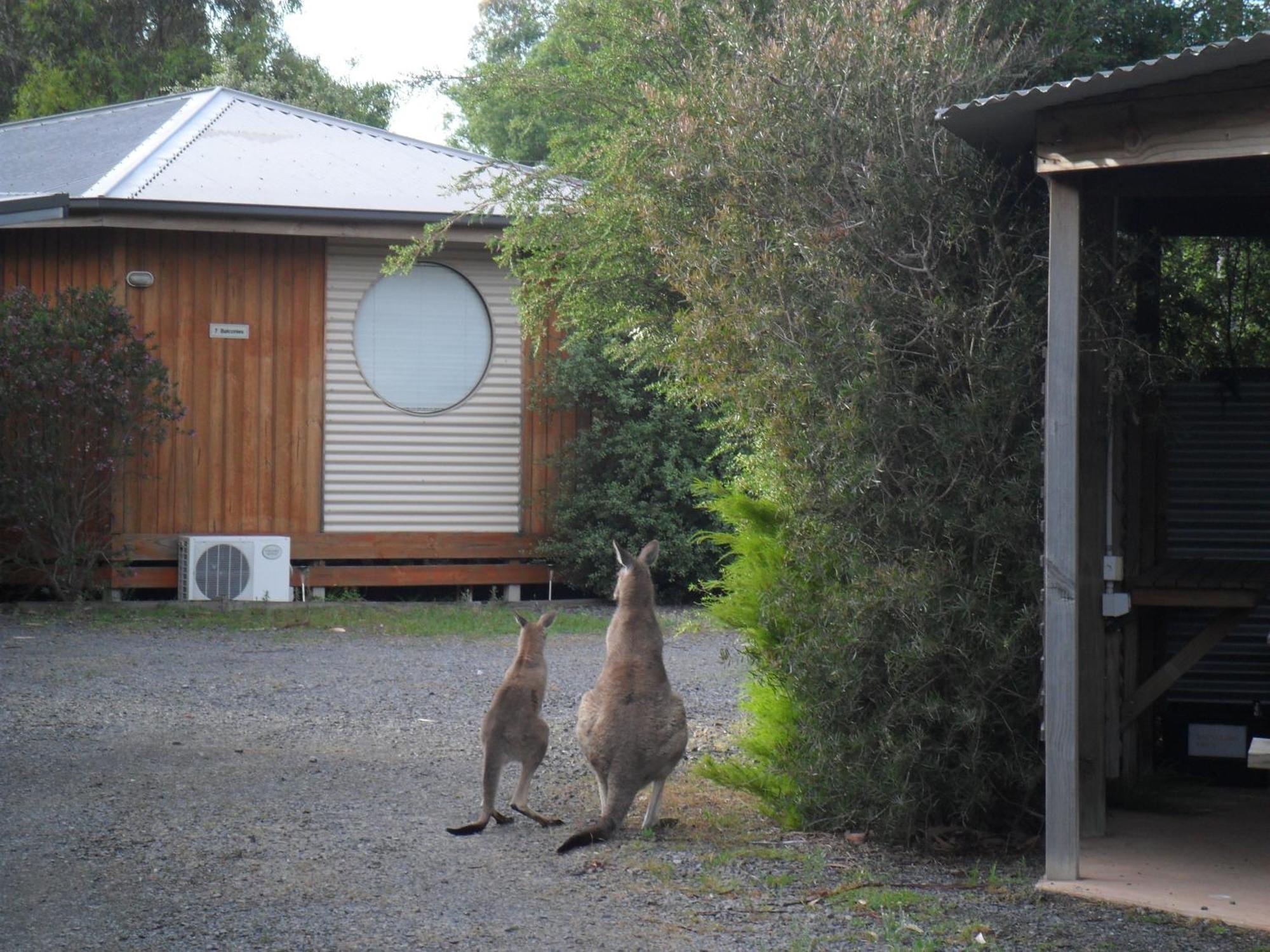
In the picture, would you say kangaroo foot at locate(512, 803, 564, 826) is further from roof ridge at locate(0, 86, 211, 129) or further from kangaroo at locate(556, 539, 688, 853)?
roof ridge at locate(0, 86, 211, 129)

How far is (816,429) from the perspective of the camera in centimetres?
606

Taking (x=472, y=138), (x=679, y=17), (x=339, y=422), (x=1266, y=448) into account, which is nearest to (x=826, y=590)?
(x=1266, y=448)

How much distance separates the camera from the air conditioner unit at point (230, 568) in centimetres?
1377

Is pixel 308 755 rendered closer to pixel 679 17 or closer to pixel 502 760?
pixel 502 760

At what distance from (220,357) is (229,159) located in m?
2.35

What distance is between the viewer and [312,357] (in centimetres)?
1431

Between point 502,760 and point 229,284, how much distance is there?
8.86 metres

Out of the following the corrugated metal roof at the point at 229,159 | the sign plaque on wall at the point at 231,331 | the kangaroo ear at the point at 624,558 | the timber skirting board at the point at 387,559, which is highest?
the corrugated metal roof at the point at 229,159

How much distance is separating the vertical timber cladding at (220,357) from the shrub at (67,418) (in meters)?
0.40

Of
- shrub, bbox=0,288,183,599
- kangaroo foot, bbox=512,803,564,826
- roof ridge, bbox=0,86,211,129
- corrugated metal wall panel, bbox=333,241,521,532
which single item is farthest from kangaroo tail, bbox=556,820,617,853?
roof ridge, bbox=0,86,211,129

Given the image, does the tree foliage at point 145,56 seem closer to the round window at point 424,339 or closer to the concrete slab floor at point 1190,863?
the round window at point 424,339

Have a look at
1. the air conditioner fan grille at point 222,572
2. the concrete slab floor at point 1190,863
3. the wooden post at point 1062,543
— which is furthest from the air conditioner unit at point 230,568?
the wooden post at point 1062,543

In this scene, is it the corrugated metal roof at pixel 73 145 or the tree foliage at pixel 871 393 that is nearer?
the tree foliage at pixel 871 393

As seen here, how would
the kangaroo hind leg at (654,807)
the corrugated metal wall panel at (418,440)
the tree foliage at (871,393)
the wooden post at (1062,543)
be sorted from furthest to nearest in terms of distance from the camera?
the corrugated metal wall panel at (418,440) → the kangaroo hind leg at (654,807) → the tree foliage at (871,393) → the wooden post at (1062,543)
